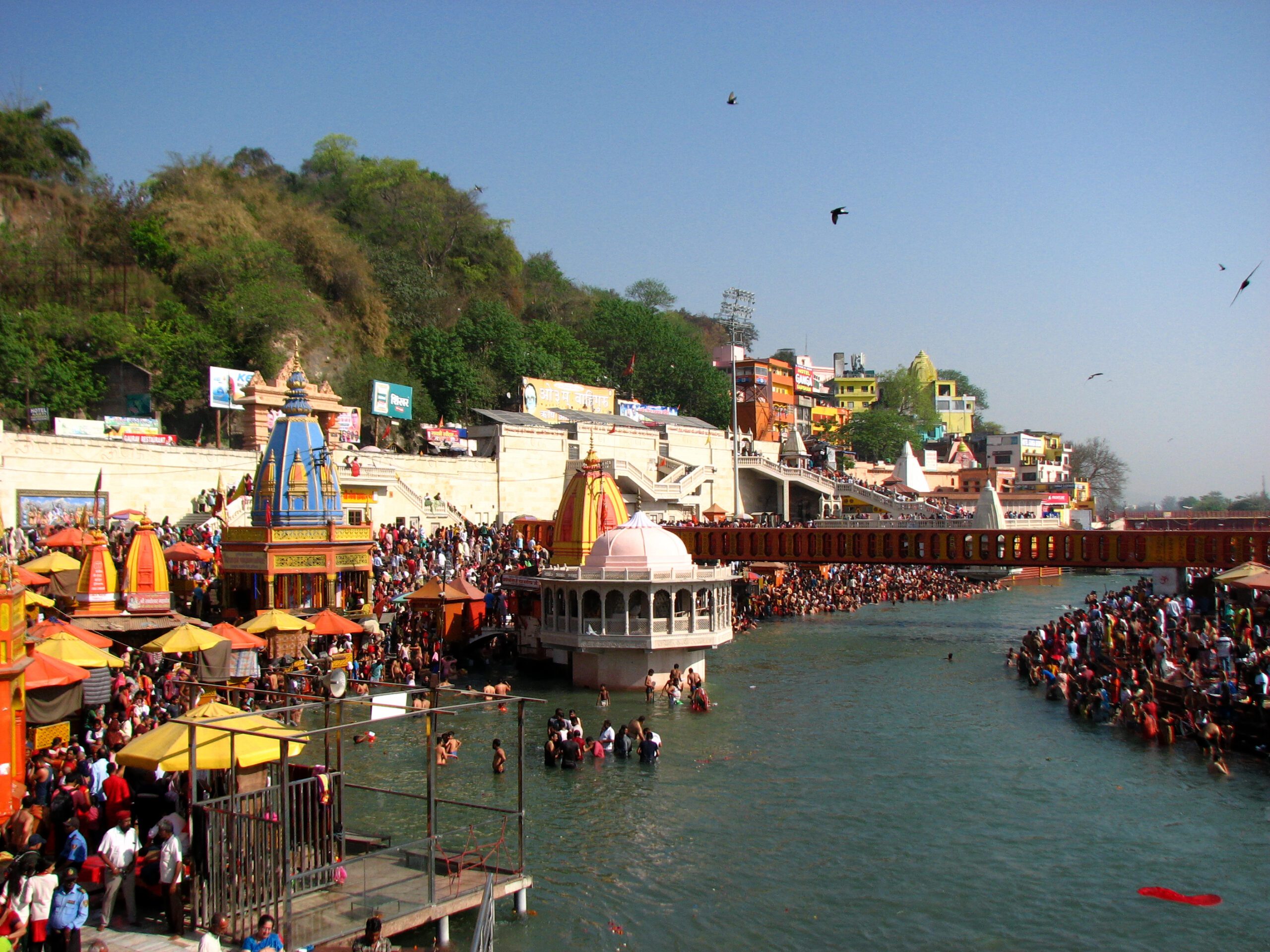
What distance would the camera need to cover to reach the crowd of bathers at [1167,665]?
22.8 m

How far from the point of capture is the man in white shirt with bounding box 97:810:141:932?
436 inches

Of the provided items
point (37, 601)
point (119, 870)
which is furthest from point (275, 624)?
point (119, 870)

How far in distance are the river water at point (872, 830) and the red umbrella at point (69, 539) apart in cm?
987

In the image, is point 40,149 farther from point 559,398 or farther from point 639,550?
point 639,550

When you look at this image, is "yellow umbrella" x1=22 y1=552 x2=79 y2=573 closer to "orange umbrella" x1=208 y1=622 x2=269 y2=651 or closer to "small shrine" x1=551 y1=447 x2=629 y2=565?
"orange umbrella" x1=208 y1=622 x2=269 y2=651

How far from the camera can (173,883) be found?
35.4 ft

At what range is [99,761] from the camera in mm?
14469

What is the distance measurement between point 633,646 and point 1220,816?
1402 cm

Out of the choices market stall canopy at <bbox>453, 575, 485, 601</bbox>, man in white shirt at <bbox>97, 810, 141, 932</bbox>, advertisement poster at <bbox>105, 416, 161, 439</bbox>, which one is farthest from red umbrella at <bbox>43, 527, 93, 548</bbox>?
man in white shirt at <bbox>97, 810, 141, 932</bbox>

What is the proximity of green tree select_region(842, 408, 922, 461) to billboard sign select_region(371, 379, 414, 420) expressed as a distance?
51.5m

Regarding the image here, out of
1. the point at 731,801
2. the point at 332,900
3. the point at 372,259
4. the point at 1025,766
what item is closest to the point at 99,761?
the point at 332,900

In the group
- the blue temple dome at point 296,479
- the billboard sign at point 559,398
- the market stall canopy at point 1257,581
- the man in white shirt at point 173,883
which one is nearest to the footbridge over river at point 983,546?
the market stall canopy at point 1257,581

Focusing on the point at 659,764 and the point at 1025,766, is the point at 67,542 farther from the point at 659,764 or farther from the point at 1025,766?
the point at 1025,766

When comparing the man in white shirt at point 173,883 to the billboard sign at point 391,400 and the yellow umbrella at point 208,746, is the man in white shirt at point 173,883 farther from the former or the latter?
the billboard sign at point 391,400
